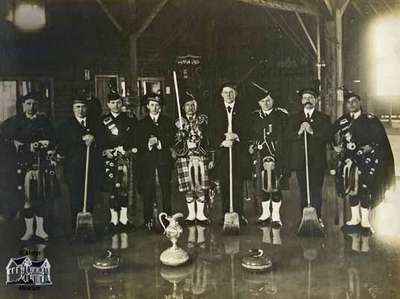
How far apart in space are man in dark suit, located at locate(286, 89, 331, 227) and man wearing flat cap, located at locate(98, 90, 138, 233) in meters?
1.59

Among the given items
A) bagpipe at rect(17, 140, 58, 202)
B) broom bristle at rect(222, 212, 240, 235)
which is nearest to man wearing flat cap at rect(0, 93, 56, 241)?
bagpipe at rect(17, 140, 58, 202)

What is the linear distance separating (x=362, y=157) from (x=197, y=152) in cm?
160

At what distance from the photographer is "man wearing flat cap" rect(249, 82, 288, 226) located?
5.17 m

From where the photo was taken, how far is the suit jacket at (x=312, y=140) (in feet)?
16.5

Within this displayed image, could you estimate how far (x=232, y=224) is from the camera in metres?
5.12

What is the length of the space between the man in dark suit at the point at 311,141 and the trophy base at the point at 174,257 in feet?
4.84

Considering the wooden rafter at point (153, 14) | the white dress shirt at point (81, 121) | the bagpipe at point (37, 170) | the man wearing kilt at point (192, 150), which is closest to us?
the bagpipe at point (37, 170)

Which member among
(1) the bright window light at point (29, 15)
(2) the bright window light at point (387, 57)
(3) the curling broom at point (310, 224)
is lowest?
(3) the curling broom at point (310, 224)

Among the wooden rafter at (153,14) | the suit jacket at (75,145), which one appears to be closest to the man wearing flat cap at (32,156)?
the suit jacket at (75,145)

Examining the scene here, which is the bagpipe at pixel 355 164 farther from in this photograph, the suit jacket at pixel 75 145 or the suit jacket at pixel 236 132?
the suit jacket at pixel 75 145

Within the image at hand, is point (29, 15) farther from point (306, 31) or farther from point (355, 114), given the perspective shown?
point (355, 114)

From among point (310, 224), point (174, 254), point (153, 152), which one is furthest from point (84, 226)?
point (310, 224)

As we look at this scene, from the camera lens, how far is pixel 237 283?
3885mm

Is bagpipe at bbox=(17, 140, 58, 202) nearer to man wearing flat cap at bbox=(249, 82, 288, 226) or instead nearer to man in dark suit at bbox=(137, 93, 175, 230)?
man in dark suit at bbox=(137, 93, 175, 230)
